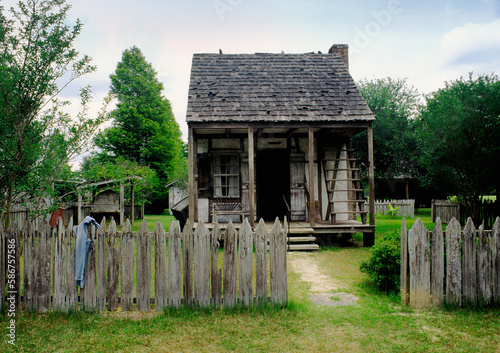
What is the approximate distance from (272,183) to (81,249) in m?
10.4

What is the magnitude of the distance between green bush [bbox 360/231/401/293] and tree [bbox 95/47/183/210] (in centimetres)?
2435

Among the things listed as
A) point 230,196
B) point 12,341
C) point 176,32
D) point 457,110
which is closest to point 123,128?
point 230,196

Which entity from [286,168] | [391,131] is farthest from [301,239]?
[391,131]

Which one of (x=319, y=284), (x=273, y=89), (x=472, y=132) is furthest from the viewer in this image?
(x=472, y=132)

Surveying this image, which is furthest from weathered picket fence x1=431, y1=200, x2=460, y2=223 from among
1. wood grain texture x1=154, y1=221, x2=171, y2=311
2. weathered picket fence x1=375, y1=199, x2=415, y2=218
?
wood grain texture x1=154, y1=221, x2=171, y2=311

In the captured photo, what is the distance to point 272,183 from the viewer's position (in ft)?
47.7

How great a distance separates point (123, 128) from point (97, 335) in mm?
26062

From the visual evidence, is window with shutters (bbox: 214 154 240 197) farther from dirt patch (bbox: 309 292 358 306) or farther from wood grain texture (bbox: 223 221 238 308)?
wood grain texture (bbox: 223 221 238 308)

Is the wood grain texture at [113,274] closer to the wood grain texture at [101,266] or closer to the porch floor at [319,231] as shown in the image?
the wood grain texture at [101,266]

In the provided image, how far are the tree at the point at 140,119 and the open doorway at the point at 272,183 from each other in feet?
52.6

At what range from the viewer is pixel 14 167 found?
4891mm

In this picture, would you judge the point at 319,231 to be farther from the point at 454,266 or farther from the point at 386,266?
the point at 454,266

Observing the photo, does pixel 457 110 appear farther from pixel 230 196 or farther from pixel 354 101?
pixel 230 196

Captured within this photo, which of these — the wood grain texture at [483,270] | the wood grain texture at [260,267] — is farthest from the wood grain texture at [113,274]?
the wood grain texture at [483,270]
